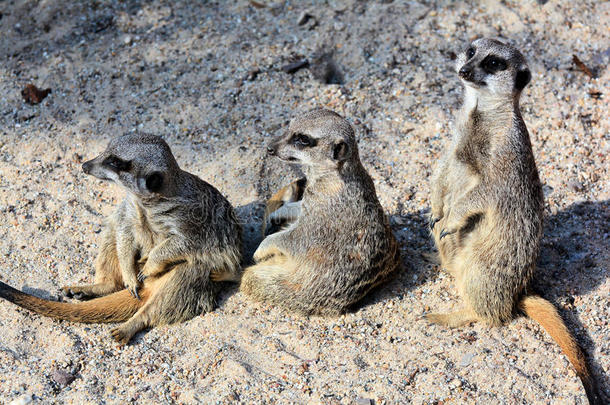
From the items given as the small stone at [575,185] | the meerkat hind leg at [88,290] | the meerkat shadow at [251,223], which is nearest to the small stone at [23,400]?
the meerkat hind leg at [88,290]

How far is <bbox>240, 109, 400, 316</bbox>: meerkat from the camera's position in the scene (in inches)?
120

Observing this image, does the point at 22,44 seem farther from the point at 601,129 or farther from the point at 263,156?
the point at 601,129

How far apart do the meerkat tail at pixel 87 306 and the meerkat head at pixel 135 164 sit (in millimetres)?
566

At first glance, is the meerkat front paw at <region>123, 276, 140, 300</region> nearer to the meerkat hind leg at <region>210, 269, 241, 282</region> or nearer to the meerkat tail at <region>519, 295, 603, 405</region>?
the meerkat hind leg at <region>210, 269, 241, 282</region>

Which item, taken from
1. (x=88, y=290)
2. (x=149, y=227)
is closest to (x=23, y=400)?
(x=88, y=290)

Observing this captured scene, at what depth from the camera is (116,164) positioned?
2855 mm

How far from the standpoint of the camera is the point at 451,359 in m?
2.93

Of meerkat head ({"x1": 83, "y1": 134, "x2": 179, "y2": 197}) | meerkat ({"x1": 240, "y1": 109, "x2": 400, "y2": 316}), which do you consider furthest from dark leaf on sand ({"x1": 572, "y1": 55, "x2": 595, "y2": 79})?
meerkat head ({"x1": 83, "y1": 134, "x2": 179, "y2": 197})

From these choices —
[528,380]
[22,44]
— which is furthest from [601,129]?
[22,44]

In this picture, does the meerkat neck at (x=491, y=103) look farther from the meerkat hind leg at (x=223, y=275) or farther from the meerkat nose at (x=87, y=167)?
the meerkat nose at (x=87, y=167)

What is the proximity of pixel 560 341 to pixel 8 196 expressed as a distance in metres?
2.98

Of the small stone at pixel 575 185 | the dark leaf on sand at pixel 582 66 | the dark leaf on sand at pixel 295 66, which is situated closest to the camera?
the small stone at pixel 575 185

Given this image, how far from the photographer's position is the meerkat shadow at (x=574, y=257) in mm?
3266

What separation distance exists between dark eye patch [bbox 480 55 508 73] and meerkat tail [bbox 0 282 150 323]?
1951mm
